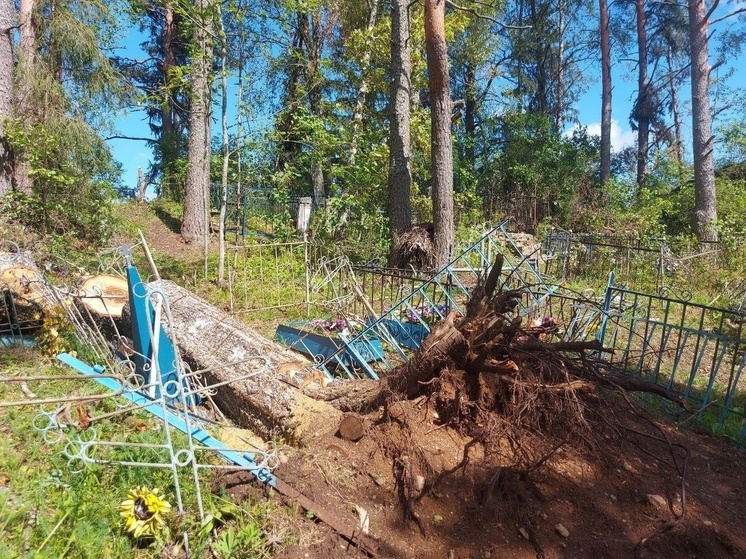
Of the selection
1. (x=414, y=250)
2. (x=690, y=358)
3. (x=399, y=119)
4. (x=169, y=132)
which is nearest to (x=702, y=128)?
(x=399, y=119)

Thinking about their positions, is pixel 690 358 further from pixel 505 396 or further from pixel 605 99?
pixel 605 99

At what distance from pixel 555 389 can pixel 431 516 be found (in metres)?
1.09

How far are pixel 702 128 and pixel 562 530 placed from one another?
13866 mm

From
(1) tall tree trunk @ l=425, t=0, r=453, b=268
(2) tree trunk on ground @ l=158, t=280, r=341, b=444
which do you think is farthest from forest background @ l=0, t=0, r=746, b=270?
(2) tree trunk on ground @ l=158, t=280, r=341, b=444

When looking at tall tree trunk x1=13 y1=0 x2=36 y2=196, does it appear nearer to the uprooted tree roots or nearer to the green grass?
the green grass

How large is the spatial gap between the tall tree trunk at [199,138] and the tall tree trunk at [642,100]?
17730 mm

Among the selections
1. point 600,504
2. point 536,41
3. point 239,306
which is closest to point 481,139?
point 536,41

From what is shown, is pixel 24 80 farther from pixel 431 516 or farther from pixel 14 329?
pixel 431 516

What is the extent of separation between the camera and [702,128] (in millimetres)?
12641

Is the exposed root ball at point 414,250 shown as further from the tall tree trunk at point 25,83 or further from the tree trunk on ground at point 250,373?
the tall tree trunk at point 25,83

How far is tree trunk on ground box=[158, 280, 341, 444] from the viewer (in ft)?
11.2

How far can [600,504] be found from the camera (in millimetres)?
2662

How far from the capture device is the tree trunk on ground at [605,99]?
18.7 m

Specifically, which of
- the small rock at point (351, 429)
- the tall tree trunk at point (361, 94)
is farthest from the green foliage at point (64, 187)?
the small rock at point (351, 429)
